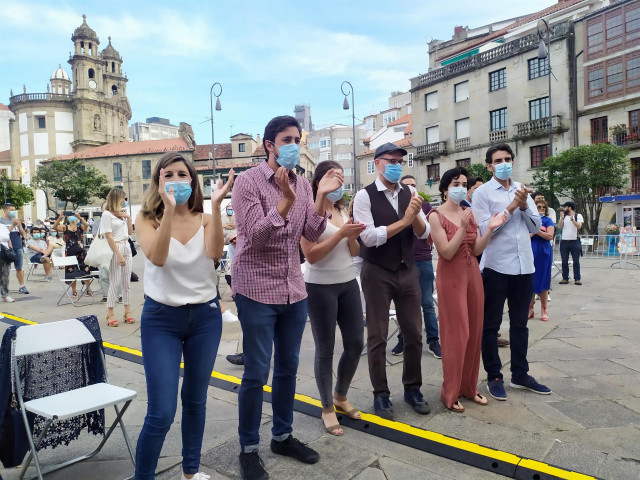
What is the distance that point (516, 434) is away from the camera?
11.4ft

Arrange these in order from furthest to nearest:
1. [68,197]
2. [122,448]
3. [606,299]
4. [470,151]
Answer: [68,197] < [470,151] < [606,299] < [122,448]

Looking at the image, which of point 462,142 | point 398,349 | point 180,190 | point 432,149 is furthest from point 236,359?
point 432,149

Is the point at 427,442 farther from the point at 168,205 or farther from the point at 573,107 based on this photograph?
the point at 573,107

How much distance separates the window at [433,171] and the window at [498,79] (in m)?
7.28

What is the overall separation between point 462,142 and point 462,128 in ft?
3.90

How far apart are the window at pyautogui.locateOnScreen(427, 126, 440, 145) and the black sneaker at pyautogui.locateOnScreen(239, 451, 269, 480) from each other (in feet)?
130

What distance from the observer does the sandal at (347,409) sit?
12.3ft

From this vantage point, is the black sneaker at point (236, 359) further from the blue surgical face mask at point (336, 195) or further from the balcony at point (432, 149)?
the balcony at point (432, 149)

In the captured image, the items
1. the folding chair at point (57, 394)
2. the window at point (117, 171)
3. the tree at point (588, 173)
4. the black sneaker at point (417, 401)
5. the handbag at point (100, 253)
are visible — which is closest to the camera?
the folding chair at point (57, 394)

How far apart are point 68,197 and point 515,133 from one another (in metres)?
47.9

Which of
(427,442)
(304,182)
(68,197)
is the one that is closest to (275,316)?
(304,182)

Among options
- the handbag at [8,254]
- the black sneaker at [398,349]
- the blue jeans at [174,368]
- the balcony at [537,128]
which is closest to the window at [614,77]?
the balcony at [537,128]

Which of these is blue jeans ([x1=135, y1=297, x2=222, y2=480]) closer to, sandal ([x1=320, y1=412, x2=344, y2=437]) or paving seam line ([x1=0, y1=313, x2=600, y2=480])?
sandal ([x1=320, y1=412, x2=344, y2=437])

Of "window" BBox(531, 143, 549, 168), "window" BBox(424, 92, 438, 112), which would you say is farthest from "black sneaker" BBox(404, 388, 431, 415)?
"window" BBox(424, 92, 438, 112)
